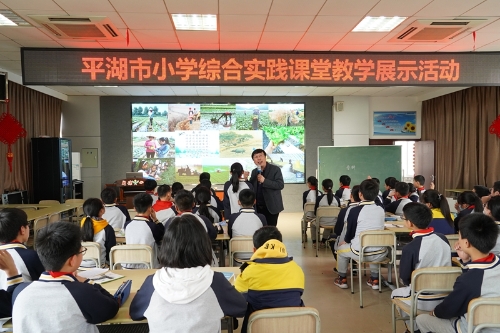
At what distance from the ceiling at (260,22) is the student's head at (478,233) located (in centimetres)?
250

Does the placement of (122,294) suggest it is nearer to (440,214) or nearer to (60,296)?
(60,296)

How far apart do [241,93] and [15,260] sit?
8050 millimetres

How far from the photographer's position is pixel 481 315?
6.82 feet

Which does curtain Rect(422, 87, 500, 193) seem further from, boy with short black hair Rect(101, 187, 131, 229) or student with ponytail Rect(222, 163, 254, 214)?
boy with short black hair Rect(101, 187, 131, 229)

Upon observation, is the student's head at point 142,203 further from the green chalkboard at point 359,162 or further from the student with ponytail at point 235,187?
the green chalkboard at point 359,162

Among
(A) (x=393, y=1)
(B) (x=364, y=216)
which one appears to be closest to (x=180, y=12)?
(A) (x=393, y=1)

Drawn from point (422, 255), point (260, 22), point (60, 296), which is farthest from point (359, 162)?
point (60, 296)

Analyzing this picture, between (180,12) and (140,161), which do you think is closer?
(180,12)

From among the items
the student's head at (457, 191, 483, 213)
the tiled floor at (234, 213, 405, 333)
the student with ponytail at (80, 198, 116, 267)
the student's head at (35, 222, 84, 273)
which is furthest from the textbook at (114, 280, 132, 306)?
the student's head at (457, 191, 483, 213)


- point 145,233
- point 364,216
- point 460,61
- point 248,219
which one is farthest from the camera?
point 460,61

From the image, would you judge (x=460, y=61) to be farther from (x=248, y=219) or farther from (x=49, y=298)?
(x=49, y=298)

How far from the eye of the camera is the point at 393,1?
399cm

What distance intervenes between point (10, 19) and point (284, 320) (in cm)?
435

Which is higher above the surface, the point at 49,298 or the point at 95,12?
the point at 95,12
